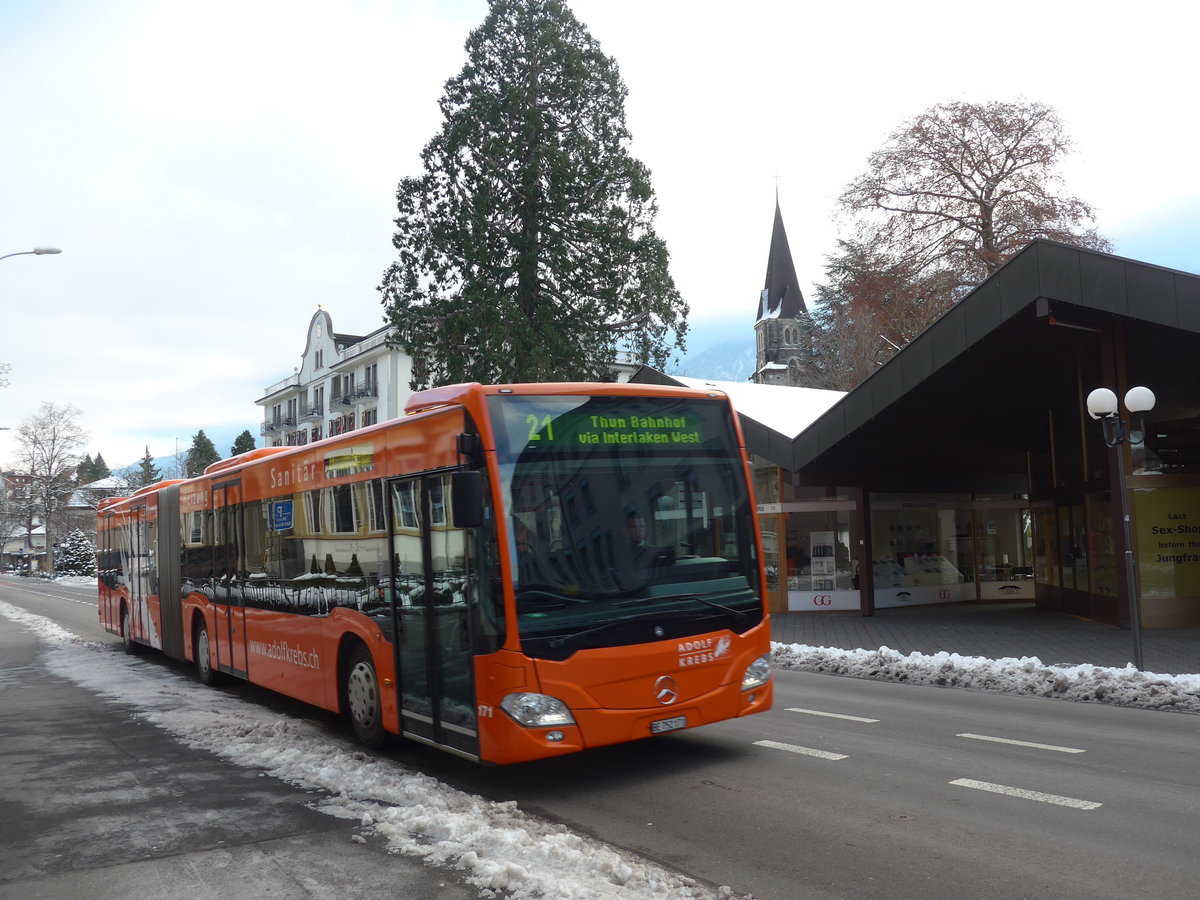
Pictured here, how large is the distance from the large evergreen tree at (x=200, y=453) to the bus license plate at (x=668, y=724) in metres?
101

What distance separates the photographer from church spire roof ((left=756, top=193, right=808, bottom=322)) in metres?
103

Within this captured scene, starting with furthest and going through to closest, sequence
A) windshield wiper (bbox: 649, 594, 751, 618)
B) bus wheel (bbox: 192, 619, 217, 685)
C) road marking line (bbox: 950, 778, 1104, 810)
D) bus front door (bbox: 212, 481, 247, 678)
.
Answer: bus wheel (bbox: 192, 619, 217, 685) → bus front door (bbox: 212, 481, 247, 678) → windshield wiper (bbox: 649, 594, 751, 618) → road marking line (bbox: 950, 778, 1104, 810)

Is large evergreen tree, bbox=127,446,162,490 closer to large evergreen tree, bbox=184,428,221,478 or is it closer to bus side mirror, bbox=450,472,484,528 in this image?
large evergreen tree, bbox=184,428,221,478

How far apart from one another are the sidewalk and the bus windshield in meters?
7.89

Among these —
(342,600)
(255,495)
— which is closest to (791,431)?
(255,495)

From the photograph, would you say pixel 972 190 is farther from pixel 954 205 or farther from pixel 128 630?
pixel 128 630

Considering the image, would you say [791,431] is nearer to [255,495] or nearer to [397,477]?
[255,495]

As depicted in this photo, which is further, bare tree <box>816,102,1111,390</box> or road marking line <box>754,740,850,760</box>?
bare tree <box>816,102,1111,390</box>

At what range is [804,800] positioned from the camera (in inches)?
269

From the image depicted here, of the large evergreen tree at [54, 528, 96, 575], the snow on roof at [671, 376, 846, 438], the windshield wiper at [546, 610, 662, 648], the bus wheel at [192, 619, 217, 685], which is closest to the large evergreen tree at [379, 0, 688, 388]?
the snow on roof at [671, 376, 846, 438]

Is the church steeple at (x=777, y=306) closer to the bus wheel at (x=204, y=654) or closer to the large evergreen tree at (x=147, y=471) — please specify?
the large evergreen tree at (x=147, y=471)

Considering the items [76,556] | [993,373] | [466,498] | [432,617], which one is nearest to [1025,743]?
[432,617]

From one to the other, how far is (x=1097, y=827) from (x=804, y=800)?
1780 mm

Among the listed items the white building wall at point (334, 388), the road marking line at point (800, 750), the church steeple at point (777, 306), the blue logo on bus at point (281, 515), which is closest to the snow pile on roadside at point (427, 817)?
the blue logo on bus at point (281, 515)
